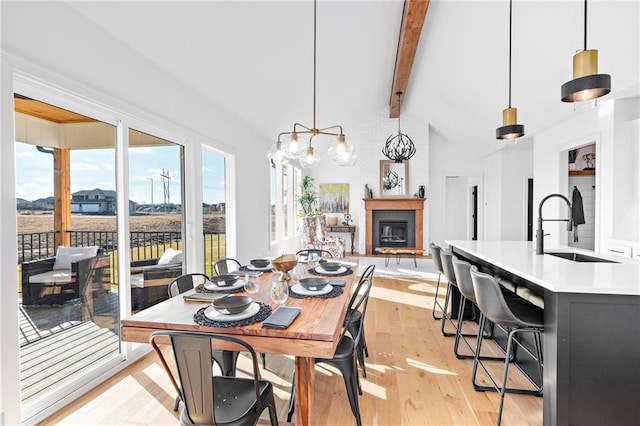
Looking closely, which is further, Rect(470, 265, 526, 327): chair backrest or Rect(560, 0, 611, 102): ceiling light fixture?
Rect(470, 265, 526, 327): chair backrest

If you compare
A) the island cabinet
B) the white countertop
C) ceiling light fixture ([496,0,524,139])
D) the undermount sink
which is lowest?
the island cabinet

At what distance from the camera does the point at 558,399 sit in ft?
5.24

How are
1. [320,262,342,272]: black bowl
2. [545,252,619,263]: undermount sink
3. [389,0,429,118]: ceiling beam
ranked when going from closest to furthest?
1. [545,252,619,263]: undermount sink
2. [320,262,342,272]: black bowl
3. [389,0,429,118]: ceiling beam

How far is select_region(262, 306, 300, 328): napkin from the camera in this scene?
1477 millimetres

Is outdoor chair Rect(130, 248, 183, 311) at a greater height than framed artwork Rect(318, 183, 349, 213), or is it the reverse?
framed artwork Rect(318, 183, 349, 213)

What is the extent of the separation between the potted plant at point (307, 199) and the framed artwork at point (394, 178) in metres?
1.78

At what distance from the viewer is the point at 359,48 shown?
412 centimetres

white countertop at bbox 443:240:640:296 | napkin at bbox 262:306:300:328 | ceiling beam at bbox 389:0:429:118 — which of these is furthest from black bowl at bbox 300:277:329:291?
ceiling beam at bbox 389:0:429:118

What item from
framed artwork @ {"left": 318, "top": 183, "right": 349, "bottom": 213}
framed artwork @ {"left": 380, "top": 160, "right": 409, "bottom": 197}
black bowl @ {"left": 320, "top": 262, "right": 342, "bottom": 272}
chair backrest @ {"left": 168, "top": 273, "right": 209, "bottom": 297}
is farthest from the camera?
framed artwork @ {"left": 318, "top": 183, "right": 349, "bottom": 213}

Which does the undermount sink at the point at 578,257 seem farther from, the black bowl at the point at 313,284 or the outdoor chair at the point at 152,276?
the outdoor chair at the point at 152,276

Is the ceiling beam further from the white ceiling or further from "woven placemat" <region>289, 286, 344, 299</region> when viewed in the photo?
"woven placemat" <region>289, 286, 344, 299</region>

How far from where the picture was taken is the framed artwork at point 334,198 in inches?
330

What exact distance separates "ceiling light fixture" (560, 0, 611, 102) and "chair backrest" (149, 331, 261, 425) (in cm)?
193

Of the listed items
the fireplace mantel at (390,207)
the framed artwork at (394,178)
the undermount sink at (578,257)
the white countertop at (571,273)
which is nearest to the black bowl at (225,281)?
the white countertop at (571,273)
